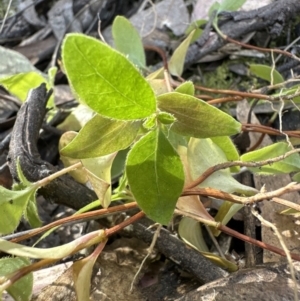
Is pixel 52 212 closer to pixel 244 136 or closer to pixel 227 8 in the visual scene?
pixel 244 136

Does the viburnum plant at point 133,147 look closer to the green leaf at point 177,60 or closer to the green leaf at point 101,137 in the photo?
the green leaf at point 101,137

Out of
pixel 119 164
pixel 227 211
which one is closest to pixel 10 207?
pixel 119 164

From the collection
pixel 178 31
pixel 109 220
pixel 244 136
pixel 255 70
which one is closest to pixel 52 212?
pixel 109 220

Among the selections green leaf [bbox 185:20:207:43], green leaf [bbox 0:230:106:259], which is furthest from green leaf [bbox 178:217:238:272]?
green leaf [bbox 185:20:207:43]

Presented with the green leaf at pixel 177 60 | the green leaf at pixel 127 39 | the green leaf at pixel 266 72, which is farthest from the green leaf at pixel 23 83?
the green leaf at pixel 266 72

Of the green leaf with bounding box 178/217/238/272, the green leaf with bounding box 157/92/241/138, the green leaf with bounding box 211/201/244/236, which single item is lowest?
the green leaf with bounding box 178/217/238/272

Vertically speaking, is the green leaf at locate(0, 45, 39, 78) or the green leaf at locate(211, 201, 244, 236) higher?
the green leaf at locate(0, 45, 39, 78)

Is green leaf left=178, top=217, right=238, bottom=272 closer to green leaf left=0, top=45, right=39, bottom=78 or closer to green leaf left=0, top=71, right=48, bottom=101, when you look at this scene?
green leaf left=0, top=71, right=48, bottom=101

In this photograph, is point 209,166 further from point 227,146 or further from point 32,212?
point 32,212
